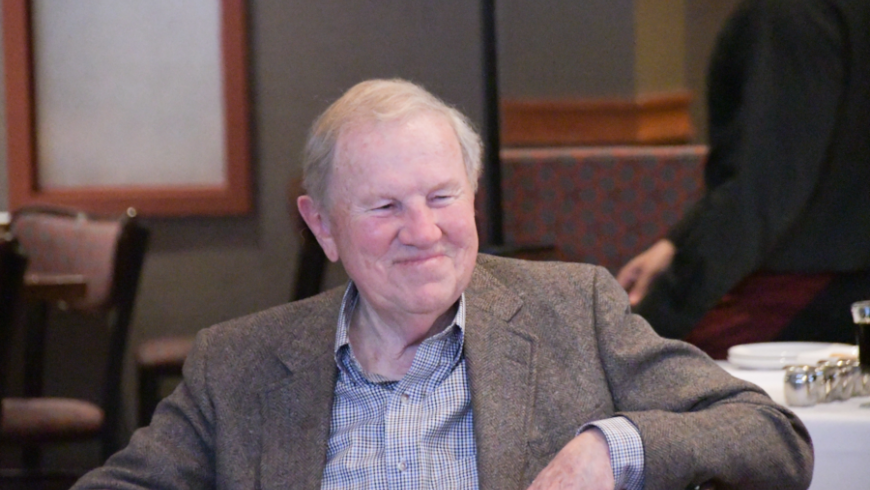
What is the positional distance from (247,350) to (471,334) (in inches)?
13.7

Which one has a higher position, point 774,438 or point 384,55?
point 384,55

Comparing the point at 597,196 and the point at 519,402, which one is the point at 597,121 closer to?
the point at 597,196

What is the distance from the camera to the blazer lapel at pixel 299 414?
152 cm


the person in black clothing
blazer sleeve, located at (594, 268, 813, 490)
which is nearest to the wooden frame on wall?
the person in black clothing

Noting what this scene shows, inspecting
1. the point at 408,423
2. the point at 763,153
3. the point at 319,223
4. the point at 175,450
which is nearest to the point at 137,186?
the point at 763,153

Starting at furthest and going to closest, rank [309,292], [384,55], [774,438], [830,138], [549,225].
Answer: [384,55], [549,225], [309,292], [830,138], [774,438]

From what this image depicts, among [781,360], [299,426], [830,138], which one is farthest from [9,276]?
[830,138]

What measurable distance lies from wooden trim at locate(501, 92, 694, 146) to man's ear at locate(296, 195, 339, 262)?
198 centimetres

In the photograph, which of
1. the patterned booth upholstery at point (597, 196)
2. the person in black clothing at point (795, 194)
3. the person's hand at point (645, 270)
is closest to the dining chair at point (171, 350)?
the patterned booth upholstery at point (597, 196)

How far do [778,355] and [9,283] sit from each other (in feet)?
5.98

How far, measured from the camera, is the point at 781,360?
77.7 inches

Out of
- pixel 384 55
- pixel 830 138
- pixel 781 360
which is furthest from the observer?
pixel 384 55

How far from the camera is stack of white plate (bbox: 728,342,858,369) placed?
1964 mm

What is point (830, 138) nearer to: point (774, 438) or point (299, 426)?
point (774, 438)
